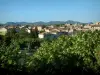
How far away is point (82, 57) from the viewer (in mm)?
16047

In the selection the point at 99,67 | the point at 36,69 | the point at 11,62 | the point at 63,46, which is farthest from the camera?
the point at 63,46

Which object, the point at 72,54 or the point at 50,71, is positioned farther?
the point at 72,54

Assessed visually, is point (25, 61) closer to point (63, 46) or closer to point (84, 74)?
point (84, 74)

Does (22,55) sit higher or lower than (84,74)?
higher

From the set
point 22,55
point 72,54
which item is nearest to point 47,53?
point 72,54

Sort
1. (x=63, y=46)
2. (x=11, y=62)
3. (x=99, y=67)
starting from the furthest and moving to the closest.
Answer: (x=63, y=46), (x=99, y=67), (x=11, y=62)

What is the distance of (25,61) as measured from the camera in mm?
13414

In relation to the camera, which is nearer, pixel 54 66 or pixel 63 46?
pixel 54 66

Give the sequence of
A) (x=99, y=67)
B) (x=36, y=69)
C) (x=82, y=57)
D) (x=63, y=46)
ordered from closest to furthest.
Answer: (x=36, y=69) < (x=99, y=67) < (x=82, y=57) < (x=63, y=46)

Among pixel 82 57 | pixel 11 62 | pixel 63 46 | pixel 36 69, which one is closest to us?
pixel 11 62

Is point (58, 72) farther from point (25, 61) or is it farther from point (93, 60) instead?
point (93, 60)

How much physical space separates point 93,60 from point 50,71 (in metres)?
3.88

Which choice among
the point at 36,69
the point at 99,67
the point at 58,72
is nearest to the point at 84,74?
the point at 99,67

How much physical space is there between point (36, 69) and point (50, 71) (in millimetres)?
798
